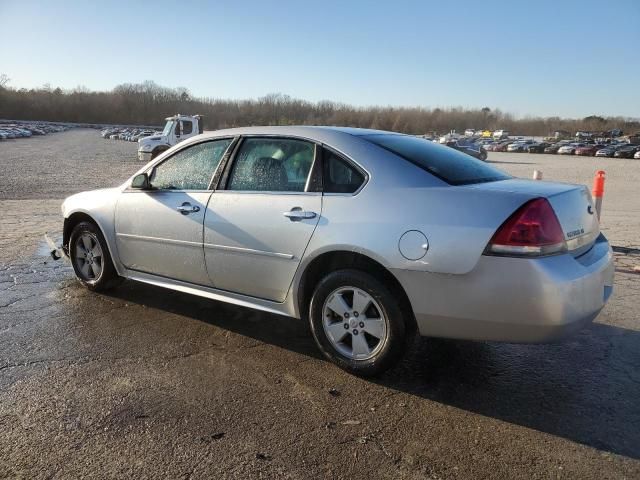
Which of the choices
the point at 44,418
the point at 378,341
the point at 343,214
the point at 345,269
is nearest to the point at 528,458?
the point at 378,341

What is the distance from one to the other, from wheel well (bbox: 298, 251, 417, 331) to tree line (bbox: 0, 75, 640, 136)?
12330 centimetres

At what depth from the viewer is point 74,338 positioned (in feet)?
13.2

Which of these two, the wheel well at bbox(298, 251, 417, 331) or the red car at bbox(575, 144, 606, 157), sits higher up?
the wheel well at bbox(298, 251, 417, 331)

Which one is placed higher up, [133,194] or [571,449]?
[133,194]

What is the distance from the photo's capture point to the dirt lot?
2.53m

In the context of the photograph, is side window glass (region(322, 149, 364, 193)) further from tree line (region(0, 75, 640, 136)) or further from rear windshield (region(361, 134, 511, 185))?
tree line (region(0, 75, 640, 136))

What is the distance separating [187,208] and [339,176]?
4.35 ft

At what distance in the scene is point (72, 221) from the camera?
530 cm

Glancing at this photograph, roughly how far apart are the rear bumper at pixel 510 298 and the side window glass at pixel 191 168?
1.85 metres

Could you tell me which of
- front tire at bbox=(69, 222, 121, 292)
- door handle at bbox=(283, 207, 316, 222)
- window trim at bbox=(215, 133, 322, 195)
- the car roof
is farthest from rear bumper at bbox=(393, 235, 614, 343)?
front tire at bbox=(69, 222, 121, 292)

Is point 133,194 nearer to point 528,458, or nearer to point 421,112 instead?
point 528,458

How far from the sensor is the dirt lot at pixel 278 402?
2.53 m

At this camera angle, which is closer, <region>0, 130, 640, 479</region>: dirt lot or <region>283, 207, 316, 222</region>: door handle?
<region>0, 130, 640, 479</region>: dirt lot

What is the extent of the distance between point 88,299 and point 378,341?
9.75 feet
